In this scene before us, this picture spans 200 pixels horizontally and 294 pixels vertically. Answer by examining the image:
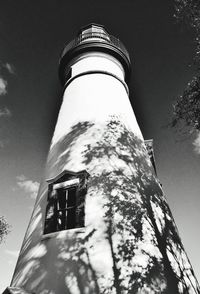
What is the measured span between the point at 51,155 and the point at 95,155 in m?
2.12

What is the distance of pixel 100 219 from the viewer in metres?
5.90

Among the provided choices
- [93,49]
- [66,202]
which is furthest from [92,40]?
[66,202]

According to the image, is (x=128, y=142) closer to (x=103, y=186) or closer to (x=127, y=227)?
(x=103, y=186)

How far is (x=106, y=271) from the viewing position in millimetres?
5070

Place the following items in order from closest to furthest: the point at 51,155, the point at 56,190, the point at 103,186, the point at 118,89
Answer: the point at 103,186, the point at 56,190, the point at 51,155, the point at 118,89

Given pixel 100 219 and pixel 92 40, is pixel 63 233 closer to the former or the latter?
pixel 100 219

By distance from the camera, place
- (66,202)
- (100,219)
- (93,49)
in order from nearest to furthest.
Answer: (100,219)
(66,202)
(93,49)

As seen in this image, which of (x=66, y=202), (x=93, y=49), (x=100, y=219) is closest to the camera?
(x=100, y=219)

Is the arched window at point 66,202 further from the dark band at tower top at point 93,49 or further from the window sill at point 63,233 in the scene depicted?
the dark band at tower top at point 93,49

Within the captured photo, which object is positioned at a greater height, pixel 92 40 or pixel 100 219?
pixel 92 40

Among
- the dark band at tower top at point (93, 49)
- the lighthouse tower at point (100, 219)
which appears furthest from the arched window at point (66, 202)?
the dark band at tower top at point (93, 49)

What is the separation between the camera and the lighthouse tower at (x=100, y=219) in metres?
5.13

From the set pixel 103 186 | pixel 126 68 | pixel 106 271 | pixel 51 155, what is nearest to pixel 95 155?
pixel 103 186

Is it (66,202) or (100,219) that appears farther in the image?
(66,202)
